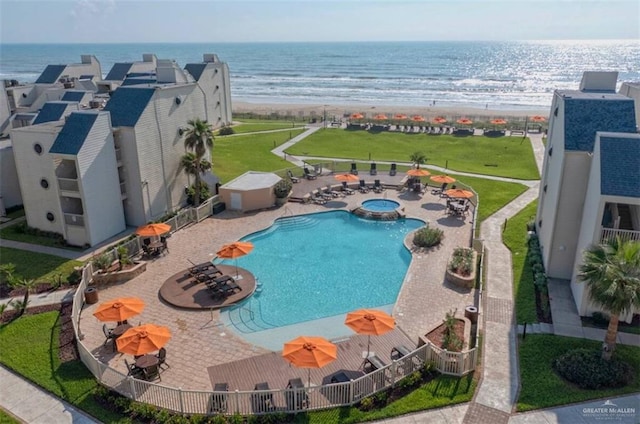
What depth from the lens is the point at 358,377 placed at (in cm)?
1717

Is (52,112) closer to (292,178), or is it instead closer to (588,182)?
(292,178)

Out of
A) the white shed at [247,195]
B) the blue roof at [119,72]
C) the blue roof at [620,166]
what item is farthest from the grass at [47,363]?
the blue roof at [119,72]

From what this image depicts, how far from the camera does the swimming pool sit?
22062 millimetres

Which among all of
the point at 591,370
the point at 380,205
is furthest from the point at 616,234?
the point at 380,205

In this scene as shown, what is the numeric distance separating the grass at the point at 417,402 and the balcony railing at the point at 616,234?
351 inches

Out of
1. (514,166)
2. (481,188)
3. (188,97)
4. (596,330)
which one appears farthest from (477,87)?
(596,330)

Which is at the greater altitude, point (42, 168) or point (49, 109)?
point (49, 109)

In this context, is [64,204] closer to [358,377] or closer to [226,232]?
[226,232]

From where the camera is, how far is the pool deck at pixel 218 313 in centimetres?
1791

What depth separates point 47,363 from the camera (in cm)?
1822

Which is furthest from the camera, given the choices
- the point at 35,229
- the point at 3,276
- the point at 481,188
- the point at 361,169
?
the point at 361,169

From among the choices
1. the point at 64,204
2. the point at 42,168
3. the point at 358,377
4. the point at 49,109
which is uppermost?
the point at 49,109

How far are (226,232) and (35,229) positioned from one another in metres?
12.5

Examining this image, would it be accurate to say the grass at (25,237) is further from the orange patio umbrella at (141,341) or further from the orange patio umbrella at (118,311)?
the orange patio umbrella at (141,341)
